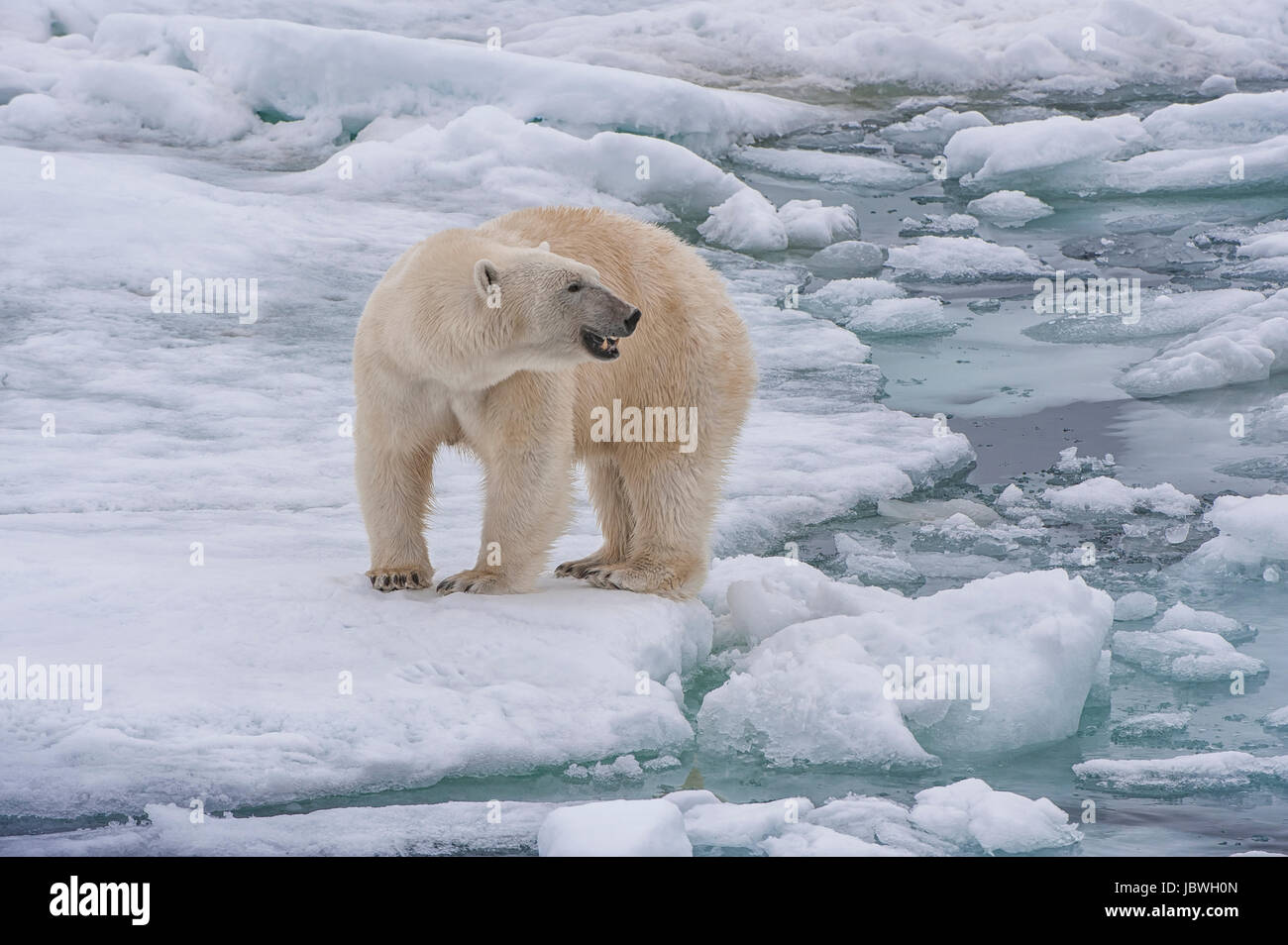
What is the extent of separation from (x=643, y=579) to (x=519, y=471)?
2.14 ft

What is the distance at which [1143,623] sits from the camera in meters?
4.93

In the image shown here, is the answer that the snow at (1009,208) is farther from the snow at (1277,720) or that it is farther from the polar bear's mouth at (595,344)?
the polar bear's mouth at (595,344)

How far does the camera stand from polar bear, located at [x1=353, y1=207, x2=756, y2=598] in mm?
3850

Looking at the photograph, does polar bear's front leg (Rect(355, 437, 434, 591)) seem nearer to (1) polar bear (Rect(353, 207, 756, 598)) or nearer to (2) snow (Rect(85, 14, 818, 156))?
(1) polar bear (Rect(353, 207, 756, 598))

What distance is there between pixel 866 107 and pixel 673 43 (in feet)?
7.42

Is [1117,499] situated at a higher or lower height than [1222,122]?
lower

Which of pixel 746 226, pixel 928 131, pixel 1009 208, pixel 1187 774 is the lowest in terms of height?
pixel 1187 774

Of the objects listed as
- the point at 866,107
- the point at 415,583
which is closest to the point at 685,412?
the point at 415,583

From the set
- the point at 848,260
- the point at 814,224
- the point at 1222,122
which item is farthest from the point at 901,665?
the point at 1222,122

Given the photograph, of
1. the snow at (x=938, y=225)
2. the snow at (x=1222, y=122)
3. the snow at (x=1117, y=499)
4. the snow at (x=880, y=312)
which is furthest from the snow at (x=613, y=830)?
the snow at (x=1222, y=122)

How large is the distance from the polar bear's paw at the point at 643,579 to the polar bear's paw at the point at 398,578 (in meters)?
0.55

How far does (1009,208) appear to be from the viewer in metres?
11.4

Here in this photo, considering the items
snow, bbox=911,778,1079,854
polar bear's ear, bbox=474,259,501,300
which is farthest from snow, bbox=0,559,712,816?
polar bear's ear, bbox=474,259,501,300

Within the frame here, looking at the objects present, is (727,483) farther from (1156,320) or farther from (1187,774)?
(1156,320)
